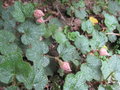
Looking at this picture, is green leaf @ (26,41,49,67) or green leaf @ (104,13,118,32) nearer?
green leaf @ (26,41,49,67)

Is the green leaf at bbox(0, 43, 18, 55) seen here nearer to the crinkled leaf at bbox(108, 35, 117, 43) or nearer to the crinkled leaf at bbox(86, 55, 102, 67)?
the crinkled leaf at bbox(86, 55, 102, 67)

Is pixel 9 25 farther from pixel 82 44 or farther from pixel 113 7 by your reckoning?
pixel 113 7

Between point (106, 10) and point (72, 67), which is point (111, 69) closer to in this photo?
point (72, 67)

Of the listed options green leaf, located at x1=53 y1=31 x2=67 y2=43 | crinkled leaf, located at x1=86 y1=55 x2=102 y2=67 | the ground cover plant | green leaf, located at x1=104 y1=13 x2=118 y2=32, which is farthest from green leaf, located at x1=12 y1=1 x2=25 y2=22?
green leaf, located at x1=104 y1=13 x2=118 y2=32

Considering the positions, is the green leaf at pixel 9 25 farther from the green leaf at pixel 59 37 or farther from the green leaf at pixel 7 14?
the green leaf at pixel 59 37

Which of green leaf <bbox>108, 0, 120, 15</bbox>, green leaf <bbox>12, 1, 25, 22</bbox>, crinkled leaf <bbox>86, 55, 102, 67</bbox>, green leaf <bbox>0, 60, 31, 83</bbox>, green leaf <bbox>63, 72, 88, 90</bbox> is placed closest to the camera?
green leaf <bbox>0, 60, 31, 83</bbox>

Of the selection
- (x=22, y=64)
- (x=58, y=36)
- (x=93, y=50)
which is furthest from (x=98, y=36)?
(x=22, y=64)

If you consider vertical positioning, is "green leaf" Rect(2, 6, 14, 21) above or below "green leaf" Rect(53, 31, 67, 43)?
above
